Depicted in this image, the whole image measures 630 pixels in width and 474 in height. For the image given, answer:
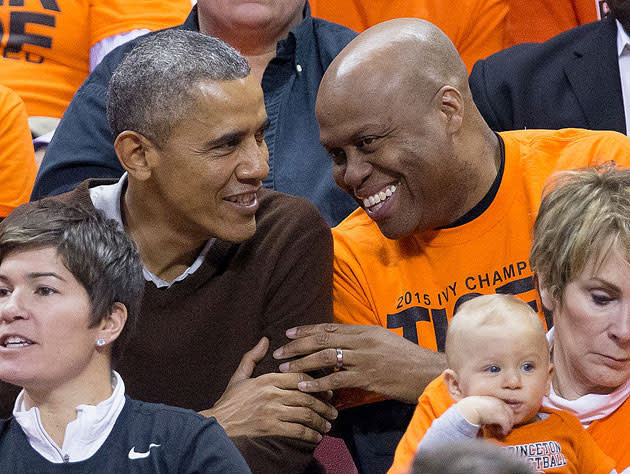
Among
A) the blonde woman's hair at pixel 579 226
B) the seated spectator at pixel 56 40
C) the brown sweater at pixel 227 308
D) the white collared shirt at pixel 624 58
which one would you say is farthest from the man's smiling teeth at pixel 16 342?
the white collared shirt at pixel 624 58

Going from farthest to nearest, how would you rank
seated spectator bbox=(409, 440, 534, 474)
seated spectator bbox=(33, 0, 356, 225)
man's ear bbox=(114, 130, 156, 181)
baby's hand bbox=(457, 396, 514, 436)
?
1. seated spectator bbox=(33, 0, 356, 225)
2. man's ear bbox=(114, 130, 156, 181)
3. baby's hand bbox=(457, 396, 514, 436)
4. seated spectator bbox=(409, 440, 534, 474)

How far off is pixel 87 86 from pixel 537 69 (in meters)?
1.31

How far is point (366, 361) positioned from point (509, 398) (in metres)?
0.57

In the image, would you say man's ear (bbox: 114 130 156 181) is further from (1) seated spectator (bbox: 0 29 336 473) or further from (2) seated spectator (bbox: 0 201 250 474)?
(2) seated spectator (bbox: 0 201 250 474)

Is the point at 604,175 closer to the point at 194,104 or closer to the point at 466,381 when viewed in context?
the point at 466,381

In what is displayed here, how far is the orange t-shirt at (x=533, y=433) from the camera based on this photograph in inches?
80.9

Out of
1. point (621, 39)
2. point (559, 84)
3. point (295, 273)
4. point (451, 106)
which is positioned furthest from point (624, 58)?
point (295, 273)

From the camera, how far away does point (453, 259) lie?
2699 mm

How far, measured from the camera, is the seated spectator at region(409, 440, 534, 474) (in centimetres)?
Result: 116

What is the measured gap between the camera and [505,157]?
279cm

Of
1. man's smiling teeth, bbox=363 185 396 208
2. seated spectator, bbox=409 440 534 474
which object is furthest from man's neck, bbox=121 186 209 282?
seated spectator, bbox=409 440 534 474

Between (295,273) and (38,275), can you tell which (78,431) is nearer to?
(38,275)

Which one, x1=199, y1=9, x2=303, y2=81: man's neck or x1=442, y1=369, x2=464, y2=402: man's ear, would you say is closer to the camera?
x1=442, y1=369, x2=464, y2=402: man's ear

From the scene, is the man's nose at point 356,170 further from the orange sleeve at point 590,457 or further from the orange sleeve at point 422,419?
the orange sleeve at point 590,457
